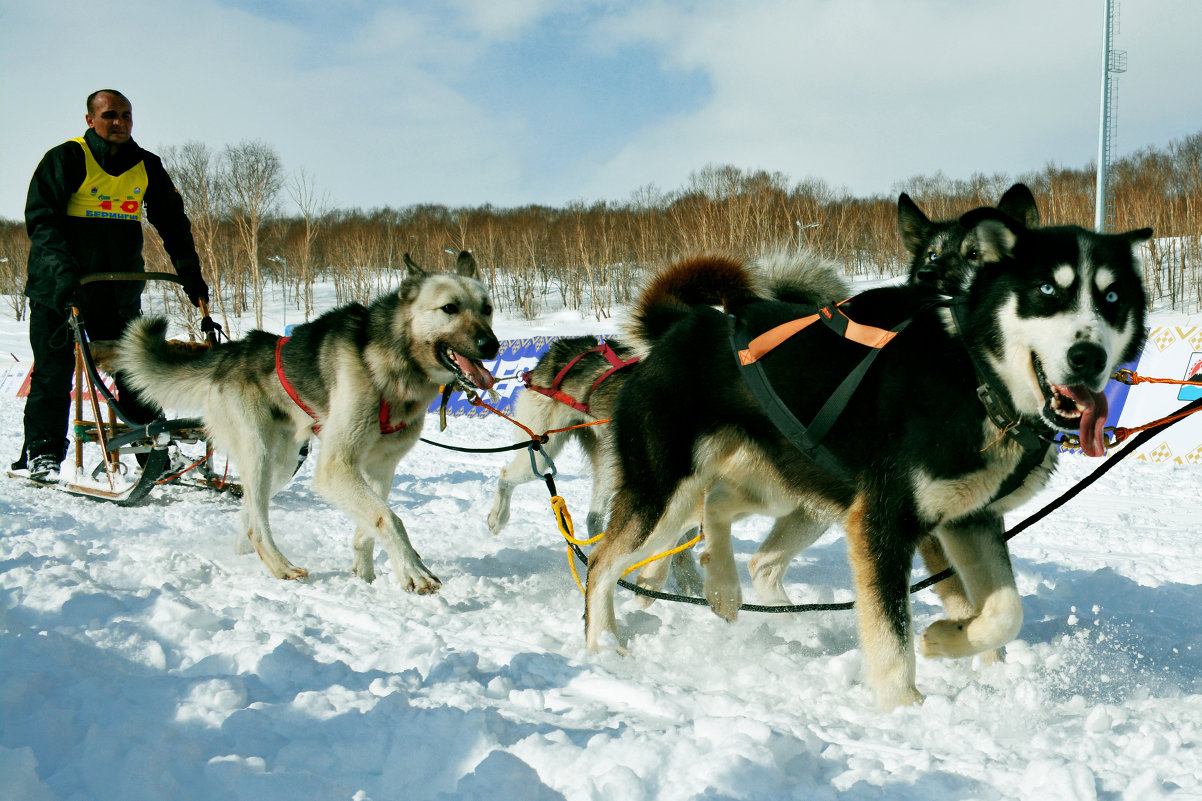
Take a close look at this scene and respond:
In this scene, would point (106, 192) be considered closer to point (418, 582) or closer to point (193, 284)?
point (193, 284)

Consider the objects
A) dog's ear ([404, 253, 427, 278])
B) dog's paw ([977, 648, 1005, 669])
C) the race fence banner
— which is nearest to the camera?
dog's paw ([977, 648, 1005, 669])

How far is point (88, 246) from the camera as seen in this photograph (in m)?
4.81

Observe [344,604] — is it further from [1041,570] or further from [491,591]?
[1041,570]

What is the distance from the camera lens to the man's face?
446 cm

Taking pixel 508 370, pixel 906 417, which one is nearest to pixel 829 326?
pixel 906 417

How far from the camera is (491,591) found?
3467 mm

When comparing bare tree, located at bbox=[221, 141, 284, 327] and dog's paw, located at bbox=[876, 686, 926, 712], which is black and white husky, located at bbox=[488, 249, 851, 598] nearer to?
dog's paw, located at bbox=[876, 686, 926, 712]

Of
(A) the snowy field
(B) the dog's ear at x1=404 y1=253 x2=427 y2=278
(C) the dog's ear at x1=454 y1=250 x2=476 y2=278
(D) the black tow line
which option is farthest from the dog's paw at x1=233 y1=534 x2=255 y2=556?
(D) the black tow line

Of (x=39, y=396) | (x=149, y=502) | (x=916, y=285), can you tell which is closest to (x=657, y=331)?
(x=916, y=285)

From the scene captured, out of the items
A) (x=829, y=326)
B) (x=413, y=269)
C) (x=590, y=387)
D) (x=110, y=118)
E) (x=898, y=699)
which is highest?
(x=110, y=118)

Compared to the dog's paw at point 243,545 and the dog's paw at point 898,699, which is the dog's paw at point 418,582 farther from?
the dog's paw at point 898,699

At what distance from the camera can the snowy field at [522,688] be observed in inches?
60.7

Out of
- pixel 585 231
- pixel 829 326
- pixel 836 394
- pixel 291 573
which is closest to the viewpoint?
pixel 836 394

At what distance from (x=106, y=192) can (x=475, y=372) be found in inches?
111
